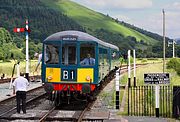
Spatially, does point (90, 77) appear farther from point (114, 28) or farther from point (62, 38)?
point (114, 28)

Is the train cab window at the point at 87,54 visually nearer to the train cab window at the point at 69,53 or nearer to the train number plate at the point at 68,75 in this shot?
the train cab window at the point at 69,53

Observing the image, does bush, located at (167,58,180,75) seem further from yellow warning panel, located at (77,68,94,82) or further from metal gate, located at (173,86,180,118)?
metal gate, located at (173,86,180,118)

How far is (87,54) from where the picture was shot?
17.2 m

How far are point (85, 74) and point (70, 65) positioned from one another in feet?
2.29

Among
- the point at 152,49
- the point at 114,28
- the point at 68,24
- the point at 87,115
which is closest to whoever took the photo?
the point at 87,115

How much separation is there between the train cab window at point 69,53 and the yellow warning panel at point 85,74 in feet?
1.76

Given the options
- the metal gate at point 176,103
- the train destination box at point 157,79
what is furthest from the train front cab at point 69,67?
the metal gate at point 176,103

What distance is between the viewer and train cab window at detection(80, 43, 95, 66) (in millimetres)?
17078

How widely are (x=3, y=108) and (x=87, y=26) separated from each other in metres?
181

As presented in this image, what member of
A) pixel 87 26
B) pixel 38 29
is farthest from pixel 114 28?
pixel 38 29

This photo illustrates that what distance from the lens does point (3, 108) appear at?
55.2 ft

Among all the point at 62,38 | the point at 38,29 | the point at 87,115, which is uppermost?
the point at 38,29

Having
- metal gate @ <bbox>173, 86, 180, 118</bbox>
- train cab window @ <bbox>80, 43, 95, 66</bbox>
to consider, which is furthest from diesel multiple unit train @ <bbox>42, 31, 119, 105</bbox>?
metal gate @ <bbox>173, 86, 180, 118</bbox>

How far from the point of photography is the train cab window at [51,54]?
676 inches
